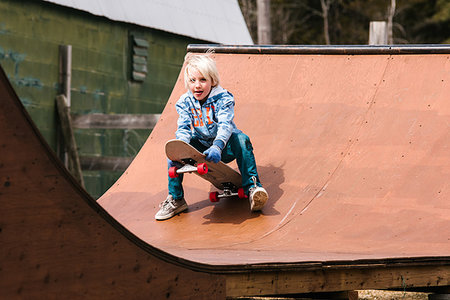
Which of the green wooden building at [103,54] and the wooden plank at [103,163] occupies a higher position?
the green wooden building at [103,54]

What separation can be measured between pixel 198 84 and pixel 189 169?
587 millimetres

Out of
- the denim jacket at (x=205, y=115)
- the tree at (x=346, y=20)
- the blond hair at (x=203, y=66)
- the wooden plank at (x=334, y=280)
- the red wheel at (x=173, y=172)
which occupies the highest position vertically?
the tree at (x=346, y=20)

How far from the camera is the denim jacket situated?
5012 mm

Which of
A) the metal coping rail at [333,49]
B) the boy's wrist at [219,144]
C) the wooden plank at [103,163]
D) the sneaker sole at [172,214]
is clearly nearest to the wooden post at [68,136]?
the wooden plank at [103,163]

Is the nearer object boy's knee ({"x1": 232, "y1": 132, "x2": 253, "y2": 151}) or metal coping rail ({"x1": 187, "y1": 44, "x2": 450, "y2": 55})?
boy's knee ({"x1": 232, "y1": 132, "x2": 253, "y2": 151})

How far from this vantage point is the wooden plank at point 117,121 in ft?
31.7

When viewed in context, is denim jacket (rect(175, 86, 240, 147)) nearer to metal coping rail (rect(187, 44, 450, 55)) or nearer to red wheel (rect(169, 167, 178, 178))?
red wheel (rect(169, 167, 178, 178))

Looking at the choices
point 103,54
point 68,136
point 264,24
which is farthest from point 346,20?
point 68,136

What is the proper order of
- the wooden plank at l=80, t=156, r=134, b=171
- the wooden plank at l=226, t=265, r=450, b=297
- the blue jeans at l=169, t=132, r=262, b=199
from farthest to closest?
1. the wooden plank at l=80, t=156, r=134, b=171
2. the blue jeans at l=169, t=132, r=262, b=199
3. the wooden plank at l=226, t=265, r=450, b=297

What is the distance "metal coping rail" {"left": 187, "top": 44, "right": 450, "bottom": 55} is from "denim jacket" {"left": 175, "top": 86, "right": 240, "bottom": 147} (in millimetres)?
1577

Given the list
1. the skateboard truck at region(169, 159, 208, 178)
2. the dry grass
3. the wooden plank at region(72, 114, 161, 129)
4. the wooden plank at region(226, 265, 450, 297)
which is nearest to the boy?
the skateboard truck at region(169, 159, 208, 178)

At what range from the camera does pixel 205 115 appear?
5.06 meters

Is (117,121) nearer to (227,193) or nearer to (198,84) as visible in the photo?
(227,193)

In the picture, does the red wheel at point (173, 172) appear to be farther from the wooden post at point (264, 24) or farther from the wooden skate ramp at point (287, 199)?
the wooden post at point (264, 24)
